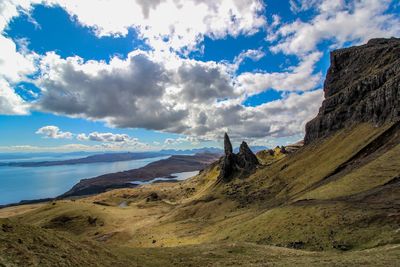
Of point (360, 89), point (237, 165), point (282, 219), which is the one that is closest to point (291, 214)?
point (282, 219)


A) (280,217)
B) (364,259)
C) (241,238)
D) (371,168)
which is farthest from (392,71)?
(364,259)

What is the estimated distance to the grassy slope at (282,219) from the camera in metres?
40.2

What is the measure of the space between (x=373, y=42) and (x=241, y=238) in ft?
584

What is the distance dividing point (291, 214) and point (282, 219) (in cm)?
245

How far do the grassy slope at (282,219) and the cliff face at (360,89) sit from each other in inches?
368

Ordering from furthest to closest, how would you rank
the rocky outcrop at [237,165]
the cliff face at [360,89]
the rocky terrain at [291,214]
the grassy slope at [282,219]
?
the rocky outcrop at [237,165], the cliff face at [360,89], the grassy slope at [282,219], the rocky terrain at [291,214]

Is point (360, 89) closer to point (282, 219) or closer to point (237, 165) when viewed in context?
point (237, 165)

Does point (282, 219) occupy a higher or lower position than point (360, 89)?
lower

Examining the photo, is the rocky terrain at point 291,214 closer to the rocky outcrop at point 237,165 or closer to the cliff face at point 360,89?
the cliff face at point 360,89

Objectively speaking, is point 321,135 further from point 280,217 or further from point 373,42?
point 280,217

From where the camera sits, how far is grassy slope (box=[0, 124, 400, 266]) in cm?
4025

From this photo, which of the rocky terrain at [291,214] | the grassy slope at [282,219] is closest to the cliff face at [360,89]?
the rocky terrain at [291,214]

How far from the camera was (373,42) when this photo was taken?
184625 mm

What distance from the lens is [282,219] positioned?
204 ft
